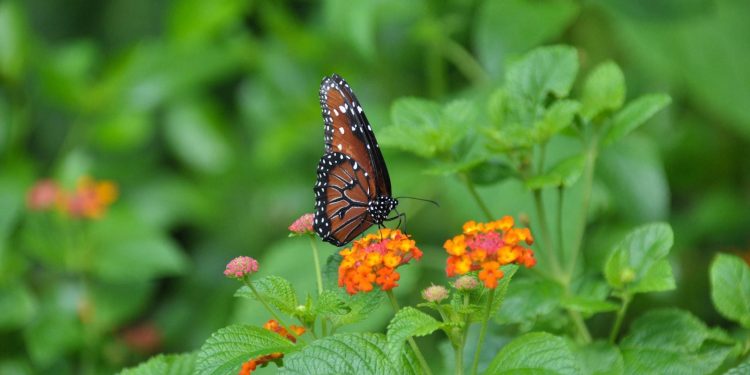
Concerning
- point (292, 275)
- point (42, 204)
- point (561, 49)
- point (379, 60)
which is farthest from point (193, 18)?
point (561, 49)

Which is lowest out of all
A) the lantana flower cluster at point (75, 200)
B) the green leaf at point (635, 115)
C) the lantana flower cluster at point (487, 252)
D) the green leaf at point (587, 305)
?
the green leaf at point (587, 305)

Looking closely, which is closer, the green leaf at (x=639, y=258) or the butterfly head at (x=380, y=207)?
the green leaf at (x=639, y=258)

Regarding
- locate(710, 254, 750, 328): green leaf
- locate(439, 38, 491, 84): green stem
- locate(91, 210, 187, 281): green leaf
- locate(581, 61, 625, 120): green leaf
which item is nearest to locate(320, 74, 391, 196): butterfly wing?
locate(581, 61, 625, 120): green leaf

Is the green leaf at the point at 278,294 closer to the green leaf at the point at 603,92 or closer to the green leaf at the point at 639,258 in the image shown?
the green leaf at the point at 639,258

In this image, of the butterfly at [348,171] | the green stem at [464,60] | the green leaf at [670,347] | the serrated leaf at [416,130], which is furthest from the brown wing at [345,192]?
the green stem at [464,60]

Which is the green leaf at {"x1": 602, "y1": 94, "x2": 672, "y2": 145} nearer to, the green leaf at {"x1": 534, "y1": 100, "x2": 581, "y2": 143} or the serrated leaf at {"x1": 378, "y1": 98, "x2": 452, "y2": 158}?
the green leaf at {"x1": 534, "y1": 100, "x2": 581, "y2": 143}

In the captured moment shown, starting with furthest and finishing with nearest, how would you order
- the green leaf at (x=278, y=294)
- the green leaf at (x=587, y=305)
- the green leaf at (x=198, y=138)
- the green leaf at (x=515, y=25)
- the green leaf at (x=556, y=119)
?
the green leaf at (x=198, y=138)
the green leaf at (x=515, y=25)
the green leaf at (x=556, y=119)
the green leaf at (x=587, y=305)
the green leaf at (x=278, y=294)

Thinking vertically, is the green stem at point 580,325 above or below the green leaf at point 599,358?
above
